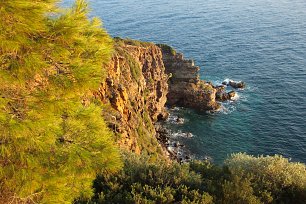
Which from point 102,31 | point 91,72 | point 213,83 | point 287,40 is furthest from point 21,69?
point 287,40

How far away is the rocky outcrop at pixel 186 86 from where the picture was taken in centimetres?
7688

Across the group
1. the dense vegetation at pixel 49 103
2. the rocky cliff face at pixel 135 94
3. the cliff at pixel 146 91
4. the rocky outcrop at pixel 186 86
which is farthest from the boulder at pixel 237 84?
the dense vegetation at pixel 49 103

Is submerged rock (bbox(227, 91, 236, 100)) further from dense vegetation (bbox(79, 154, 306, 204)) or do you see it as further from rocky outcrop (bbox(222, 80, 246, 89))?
dense vegetation (bbox(79, 154, 306, 204))

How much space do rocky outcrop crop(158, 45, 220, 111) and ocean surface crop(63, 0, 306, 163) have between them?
3079mm

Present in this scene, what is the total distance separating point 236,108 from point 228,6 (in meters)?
81.7

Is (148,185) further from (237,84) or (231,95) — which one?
(237,84)

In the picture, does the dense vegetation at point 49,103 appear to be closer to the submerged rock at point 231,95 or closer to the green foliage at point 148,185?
the green foliage at point 148,185

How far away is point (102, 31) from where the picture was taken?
11.5 m

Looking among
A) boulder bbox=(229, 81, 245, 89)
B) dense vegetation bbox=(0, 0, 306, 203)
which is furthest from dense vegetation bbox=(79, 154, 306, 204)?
boulder bbox=(229, 81, 245, 89)

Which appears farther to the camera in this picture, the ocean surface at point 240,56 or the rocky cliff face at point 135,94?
the ocean surface at point 240,56

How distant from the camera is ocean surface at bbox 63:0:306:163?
6500 cm

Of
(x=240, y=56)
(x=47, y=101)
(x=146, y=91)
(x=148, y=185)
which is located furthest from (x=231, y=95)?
(x=47, y=101)

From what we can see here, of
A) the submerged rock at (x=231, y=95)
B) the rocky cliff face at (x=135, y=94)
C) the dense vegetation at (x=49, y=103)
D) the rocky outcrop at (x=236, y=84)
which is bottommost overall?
the submerged rock at (x=231, y=95)

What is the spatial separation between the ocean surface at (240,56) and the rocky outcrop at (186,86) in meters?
3.08
